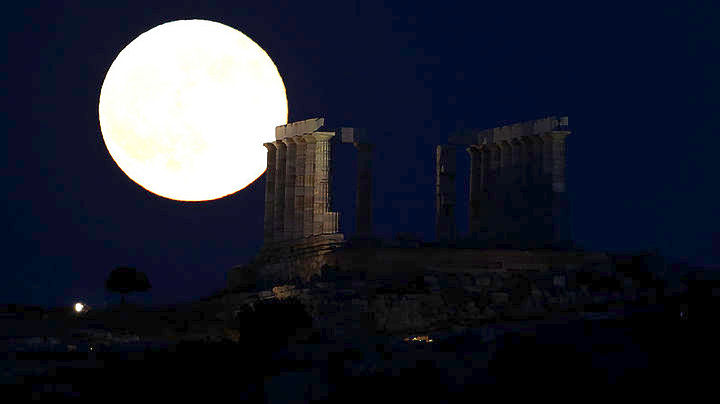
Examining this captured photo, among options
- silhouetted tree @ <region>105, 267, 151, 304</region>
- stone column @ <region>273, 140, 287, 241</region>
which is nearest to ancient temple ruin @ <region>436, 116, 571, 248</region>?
stone column @ <region>273, 140, 287, 241</region>

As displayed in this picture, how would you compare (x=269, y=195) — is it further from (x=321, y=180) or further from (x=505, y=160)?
(x=505, y=160)

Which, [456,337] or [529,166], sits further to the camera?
[529,166]

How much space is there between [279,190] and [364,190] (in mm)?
5191

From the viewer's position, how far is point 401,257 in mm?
66125

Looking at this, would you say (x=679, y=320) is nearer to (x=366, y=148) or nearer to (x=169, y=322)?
(x=169, y=322)

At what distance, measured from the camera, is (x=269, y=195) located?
78.4m

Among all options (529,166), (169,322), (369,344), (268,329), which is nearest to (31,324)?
(169,322)

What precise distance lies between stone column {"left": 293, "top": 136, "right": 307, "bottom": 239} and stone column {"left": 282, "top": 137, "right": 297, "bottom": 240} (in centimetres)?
71

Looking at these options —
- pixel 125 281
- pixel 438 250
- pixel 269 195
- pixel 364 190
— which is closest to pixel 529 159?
pixel 364 190

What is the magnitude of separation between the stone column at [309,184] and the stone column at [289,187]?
174cm

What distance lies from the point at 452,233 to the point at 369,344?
3423 centimetres

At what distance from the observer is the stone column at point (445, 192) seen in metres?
75.3

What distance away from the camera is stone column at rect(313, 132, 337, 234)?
71.4 meters

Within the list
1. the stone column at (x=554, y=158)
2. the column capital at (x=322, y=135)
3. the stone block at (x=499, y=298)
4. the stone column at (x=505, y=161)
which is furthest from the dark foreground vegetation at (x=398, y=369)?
the stone column at (x=505, y=161)
